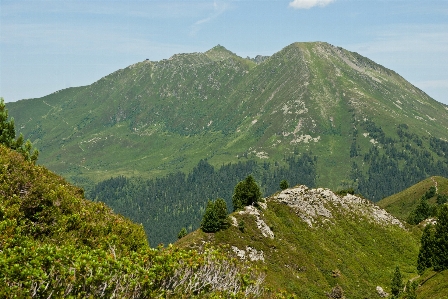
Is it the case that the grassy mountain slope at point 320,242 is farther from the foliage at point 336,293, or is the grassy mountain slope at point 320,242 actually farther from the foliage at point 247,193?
the foliage at point 247,193

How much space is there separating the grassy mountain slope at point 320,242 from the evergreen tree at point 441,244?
13.7 m

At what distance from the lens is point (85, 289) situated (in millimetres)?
15047

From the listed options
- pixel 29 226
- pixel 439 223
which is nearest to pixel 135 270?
pixel 29 226

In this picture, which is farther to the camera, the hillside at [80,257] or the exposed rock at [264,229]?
the exposed rock at [264,229]

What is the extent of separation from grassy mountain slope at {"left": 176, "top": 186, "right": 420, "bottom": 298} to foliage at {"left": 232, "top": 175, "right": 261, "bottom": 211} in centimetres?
372

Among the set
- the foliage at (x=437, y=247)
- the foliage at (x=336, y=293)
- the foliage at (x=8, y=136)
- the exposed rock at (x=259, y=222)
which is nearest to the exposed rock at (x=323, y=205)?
the exposed rock at (x=259, y=222)

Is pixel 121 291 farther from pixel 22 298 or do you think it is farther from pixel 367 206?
pixel 367 206

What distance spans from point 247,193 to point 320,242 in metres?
22.5

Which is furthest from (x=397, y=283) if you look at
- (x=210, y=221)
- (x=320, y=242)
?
(x=210, y=221)

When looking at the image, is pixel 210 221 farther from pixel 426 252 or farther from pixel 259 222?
pixel 426 252

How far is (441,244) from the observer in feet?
225

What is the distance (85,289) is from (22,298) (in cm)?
281

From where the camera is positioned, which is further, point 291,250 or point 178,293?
point 291,250

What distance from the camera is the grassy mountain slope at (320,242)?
67062 mm
